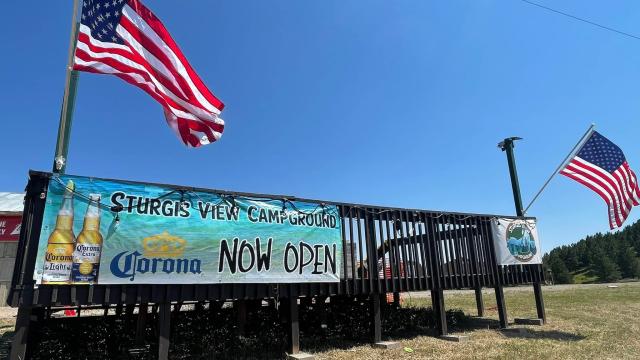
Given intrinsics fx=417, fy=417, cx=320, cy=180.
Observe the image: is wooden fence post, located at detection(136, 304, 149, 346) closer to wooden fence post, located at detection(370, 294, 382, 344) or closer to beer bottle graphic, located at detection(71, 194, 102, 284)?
beer bottle graphic, located at detection(71, 194, 102, 284)

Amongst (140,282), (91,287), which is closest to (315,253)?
(140,282)

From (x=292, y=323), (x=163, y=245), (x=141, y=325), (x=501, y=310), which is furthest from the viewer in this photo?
(x=501, y=310)

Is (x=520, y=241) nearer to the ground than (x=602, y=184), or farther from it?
nearer to the ground

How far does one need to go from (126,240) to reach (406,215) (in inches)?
257

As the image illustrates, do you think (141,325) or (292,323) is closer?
(292,323)

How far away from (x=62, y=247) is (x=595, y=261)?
292 ft

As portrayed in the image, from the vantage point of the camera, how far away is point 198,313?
916 centimetres

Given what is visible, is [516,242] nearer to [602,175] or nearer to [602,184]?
[602,184]

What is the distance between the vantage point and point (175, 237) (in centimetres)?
693

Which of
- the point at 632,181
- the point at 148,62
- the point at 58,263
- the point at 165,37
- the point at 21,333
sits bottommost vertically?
the point at 21,333

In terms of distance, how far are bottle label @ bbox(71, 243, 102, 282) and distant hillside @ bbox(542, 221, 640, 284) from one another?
64736 mm

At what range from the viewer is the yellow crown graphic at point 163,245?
21.8 ft

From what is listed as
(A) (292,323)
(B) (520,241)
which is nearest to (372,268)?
(A) (292,323)

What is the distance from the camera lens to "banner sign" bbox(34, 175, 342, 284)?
6012 millimetres
